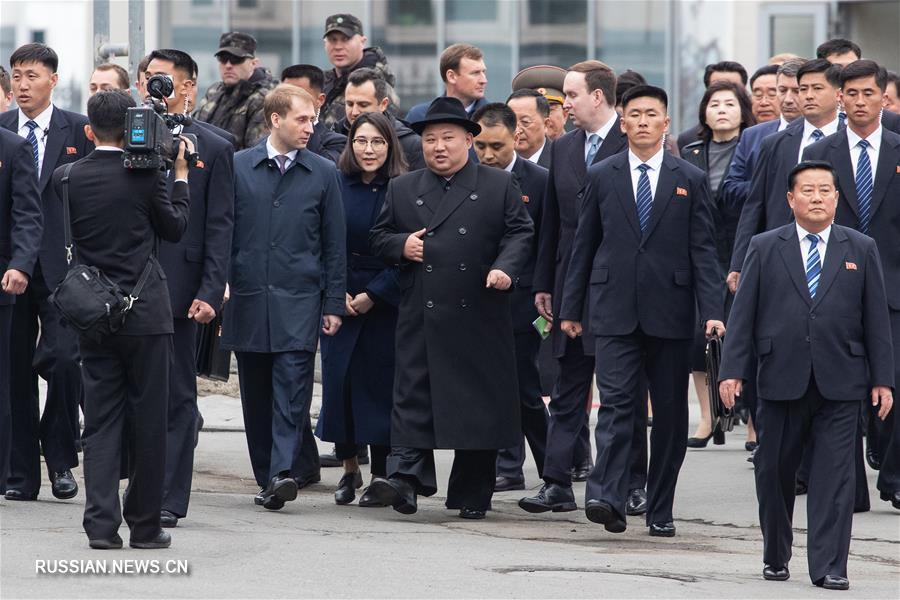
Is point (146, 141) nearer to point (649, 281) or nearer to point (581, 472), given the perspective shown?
point (649, 281)

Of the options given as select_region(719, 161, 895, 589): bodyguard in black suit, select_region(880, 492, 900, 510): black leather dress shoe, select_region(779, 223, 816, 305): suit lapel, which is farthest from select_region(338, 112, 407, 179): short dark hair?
select_region(880, 492, 900, 510): black leather dress shoe

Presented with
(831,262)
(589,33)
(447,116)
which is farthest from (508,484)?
(589,33)

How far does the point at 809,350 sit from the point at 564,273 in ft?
7.22

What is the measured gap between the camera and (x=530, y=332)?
10516 mm

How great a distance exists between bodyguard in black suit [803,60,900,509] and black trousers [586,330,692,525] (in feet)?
3.96

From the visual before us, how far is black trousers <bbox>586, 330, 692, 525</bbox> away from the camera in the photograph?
9.09 m

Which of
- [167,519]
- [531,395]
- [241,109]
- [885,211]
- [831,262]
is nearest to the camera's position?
[831,262]

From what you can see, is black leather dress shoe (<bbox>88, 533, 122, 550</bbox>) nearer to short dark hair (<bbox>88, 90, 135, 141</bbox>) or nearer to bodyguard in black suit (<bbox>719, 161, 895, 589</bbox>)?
short dark hair (<bbox>88, 90, 135, 141</bbox>)

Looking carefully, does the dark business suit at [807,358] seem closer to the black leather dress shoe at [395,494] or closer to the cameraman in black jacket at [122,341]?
the black leather dress shoe at [395,494]

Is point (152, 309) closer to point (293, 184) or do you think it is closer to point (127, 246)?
point (127, 246)

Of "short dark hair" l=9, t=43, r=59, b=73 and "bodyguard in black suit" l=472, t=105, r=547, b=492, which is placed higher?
"short dark hair" l=9, t=43, r=59, b=73

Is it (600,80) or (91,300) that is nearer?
(91,300)

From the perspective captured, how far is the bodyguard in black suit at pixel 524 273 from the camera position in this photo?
10422 millimetres

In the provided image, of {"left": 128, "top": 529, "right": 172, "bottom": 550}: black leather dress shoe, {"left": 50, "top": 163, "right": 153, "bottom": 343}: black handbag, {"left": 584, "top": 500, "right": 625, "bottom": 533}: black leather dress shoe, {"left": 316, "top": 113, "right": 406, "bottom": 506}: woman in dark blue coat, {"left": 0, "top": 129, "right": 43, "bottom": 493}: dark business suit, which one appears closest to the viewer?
{"left": 50, "top": 163, "right": 153, "bottom": 343}: black handbag
